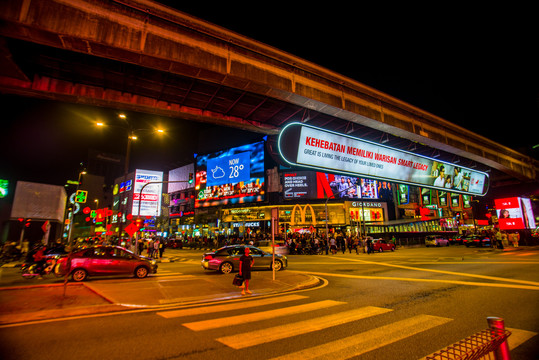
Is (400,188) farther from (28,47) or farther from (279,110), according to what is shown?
(28,47)

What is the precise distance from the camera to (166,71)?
22.7ft

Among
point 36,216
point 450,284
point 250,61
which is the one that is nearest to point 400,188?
point 450,284

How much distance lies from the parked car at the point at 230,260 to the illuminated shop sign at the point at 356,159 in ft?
23.8

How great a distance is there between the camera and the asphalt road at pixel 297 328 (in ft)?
13.1

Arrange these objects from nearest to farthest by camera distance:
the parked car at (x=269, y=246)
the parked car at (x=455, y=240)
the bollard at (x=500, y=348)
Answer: the bollard at (x=500, y=348) < the parked car at (x=269, y=246) < the parked car at (x=455, y=240)

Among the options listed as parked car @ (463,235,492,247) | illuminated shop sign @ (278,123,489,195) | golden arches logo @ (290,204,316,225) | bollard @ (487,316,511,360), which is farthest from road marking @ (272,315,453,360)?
golden arches logo @ (290,204,316,225)

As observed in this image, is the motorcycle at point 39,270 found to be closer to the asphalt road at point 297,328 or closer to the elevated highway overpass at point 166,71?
the asphalt road at point 297,328

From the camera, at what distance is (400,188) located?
53344 mm

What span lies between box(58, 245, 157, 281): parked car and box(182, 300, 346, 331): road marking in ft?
28.6

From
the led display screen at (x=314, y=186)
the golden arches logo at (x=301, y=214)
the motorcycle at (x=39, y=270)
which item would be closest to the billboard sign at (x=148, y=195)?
the motorcycle at (x=39, y=270)

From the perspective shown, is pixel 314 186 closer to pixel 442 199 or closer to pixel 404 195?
pixel 404 195

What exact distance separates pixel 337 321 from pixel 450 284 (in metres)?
6.17

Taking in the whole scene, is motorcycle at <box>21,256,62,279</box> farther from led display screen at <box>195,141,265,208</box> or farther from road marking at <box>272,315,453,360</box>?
led display screen at <box>195,141,265,208</box>

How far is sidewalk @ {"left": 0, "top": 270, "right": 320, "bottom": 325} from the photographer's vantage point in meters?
6.30
